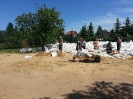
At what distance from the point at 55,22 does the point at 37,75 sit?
1256 cm

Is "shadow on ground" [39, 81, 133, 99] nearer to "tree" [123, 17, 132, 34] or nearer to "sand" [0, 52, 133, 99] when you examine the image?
"sand" [0, 52, 133, 99]

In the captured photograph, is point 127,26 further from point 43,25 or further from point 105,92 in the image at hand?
point 105,92

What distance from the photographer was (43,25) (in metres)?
21.5

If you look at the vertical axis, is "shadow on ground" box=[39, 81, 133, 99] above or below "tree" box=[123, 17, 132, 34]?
below

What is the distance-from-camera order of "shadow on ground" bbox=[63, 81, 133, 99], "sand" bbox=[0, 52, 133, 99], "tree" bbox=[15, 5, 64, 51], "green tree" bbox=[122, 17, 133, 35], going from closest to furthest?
"shadow on ground" bbox=[63, 81, 133, 99] < "sand" bbox=[0, 52, 133, 99] < "tree" bbox=[15, 5, 64, 51] < "green tree" bbox=[122, 17, 133, 35]

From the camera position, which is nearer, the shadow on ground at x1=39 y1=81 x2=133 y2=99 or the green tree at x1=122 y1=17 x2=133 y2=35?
the shadow on ground at x1=39 y1=81 x2=133 y2=99

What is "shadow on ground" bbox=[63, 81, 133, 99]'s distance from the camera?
6.84 meters

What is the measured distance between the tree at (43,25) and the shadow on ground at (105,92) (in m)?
14.2

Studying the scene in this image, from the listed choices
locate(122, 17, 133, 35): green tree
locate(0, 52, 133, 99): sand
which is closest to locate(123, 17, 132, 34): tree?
locate(122, 17, 133, 35): green tree

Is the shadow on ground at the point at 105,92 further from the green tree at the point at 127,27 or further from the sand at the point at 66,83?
the green tree at the point at 127,27

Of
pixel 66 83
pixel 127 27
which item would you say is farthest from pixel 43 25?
pixel 127 27

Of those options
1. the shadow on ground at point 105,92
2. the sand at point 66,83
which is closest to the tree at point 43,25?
the sand at point 66,83

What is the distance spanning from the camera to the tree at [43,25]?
69.7 ft

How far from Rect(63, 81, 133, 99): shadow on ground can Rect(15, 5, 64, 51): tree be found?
558 inches
